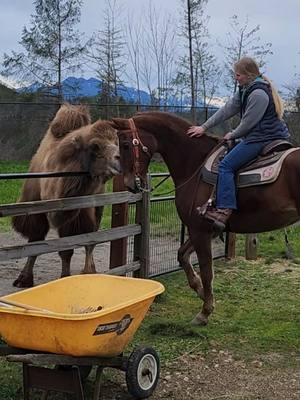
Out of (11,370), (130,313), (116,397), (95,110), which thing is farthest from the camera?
(95,110)

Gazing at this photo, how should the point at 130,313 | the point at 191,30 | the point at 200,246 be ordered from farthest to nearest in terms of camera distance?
the point at 191,30
the point at 200,246
the point at 130,313

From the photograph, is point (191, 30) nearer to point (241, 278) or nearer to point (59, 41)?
point (59, 41)

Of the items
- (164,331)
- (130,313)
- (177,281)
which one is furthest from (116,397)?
(177,281)

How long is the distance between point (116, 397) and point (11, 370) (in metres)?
0.88

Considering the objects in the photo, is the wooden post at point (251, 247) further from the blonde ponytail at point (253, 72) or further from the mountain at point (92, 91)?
the mountain at point (92, 91)

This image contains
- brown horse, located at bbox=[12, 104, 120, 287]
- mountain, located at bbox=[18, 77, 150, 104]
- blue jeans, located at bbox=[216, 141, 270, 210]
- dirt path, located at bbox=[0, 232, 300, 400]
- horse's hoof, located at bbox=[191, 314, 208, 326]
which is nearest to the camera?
dirt path, located at bbox=[0, 232, 300, 400]

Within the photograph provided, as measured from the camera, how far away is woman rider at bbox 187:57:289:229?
5.55 m

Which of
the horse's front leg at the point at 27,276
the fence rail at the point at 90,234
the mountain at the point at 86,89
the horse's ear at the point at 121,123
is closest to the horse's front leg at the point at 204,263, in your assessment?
the fence rail at the point at 90,234

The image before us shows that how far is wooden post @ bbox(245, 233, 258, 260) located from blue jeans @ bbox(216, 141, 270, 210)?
358cm

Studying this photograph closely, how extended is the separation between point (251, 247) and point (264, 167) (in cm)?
374

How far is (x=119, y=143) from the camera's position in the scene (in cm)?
581

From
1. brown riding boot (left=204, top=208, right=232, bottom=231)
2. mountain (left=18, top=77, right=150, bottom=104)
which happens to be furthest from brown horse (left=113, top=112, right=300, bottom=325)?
mountain (left=18, top=77, right=150, bottom=104)

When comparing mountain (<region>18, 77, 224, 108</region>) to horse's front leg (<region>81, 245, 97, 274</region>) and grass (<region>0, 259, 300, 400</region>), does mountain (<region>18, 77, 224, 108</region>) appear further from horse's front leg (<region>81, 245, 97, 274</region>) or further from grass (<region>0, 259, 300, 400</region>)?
horse's front leg (<region>81, 245, 97, 274</region>)

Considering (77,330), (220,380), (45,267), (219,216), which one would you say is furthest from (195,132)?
(45,267)
